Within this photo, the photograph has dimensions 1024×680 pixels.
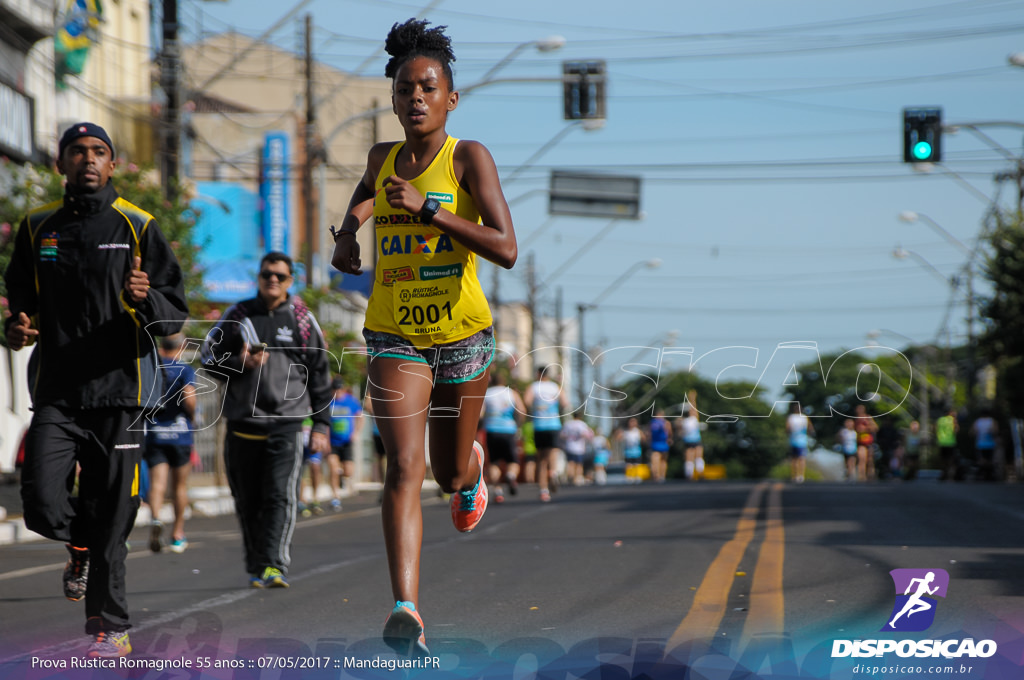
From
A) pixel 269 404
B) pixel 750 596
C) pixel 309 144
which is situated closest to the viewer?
pixel 750 596

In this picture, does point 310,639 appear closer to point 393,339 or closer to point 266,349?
point 393,339

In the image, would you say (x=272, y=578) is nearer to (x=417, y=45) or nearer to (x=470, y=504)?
(x=470, y=504)

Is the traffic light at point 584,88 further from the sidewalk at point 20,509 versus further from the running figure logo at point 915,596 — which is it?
the running figure logo at point 915,596

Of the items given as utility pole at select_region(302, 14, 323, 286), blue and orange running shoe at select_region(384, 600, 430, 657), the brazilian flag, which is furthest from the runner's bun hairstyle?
the brazilian flag

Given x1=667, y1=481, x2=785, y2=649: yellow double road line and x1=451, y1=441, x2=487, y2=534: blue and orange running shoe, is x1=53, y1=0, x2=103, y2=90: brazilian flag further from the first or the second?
x1=451, y1=441, x2=487, y2=534: blue and orange running shoe

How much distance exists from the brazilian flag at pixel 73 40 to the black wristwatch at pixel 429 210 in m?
25.3

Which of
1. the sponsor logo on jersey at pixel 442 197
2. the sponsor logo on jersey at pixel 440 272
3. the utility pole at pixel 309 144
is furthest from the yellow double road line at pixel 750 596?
the utility pole at pixel 309 144

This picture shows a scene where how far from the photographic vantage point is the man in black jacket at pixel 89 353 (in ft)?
18.5

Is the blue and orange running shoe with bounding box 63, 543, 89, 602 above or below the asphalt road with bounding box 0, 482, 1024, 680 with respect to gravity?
above

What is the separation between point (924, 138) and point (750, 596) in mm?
17481

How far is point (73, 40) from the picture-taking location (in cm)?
2920

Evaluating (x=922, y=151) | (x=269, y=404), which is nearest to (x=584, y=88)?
(x=922, y=151)

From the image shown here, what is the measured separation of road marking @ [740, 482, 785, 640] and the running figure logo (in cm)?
52

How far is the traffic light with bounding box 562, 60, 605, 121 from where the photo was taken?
22.9 meters
